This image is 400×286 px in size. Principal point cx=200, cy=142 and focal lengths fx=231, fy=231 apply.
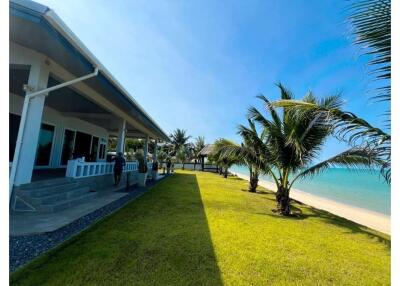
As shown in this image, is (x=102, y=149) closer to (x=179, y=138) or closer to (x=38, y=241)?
(x=38, y=241)

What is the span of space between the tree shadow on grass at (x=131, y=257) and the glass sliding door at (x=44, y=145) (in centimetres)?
765

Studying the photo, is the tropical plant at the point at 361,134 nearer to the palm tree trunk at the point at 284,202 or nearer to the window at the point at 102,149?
the palm tree trunk at the point at 284,202

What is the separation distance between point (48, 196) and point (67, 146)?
838 cm

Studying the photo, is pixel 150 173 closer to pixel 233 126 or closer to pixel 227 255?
pixel 233 126

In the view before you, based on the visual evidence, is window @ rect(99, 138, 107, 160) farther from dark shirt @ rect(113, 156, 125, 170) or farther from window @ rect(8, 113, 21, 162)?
window @ rect(8, 113, 21, 162)

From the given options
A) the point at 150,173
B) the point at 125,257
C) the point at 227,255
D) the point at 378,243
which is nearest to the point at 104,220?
the point at 125,257

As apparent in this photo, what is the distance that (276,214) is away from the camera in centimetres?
902

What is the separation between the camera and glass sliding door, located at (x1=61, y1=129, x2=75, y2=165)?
13328mm

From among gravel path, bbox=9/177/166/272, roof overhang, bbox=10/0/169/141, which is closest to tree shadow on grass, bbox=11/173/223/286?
gravel path, bbox=9/177/166/272

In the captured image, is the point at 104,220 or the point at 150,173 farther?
the point at 150,173

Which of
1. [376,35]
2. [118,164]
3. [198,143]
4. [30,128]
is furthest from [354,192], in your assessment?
[30,128]

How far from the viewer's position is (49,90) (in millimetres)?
5387

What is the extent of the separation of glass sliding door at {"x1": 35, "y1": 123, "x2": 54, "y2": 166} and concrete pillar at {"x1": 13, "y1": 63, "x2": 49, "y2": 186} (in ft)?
21.1

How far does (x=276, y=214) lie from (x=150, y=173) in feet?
39.4
